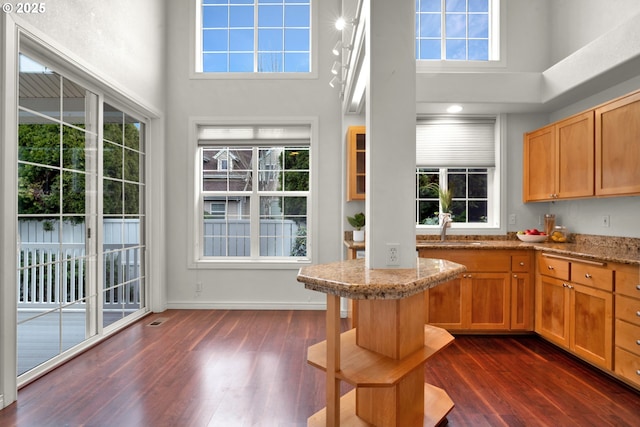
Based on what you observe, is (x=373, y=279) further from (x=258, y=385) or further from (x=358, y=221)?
(x=358, y=221)

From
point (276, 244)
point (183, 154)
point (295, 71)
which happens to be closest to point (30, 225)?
point (183, 154)

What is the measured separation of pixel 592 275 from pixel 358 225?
2050 millimetres

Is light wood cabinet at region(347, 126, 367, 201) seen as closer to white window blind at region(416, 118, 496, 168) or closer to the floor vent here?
white window blind at region(416, 118, 496, 168)

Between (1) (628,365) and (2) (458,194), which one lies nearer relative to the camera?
(1) (628,365)

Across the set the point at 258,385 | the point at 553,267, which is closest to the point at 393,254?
the point at 258,385

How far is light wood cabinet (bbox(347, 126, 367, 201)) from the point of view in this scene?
12.1 feet

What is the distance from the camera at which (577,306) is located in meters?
2.69

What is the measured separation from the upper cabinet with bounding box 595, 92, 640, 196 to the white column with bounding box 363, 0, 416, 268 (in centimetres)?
201

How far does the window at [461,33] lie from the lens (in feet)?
13.2

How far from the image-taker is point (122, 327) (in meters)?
3.48

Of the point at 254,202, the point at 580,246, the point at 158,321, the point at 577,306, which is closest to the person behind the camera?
the point at 577,306

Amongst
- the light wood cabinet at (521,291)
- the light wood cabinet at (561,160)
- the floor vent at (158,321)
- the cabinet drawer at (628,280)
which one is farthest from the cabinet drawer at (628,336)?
the floor vent at (158,321)

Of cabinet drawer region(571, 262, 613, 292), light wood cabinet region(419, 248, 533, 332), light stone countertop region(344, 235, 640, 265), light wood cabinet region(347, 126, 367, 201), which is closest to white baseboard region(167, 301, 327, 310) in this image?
light stone countertop region(344, 235, 640, 265)

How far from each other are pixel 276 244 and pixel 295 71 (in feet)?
7.43
